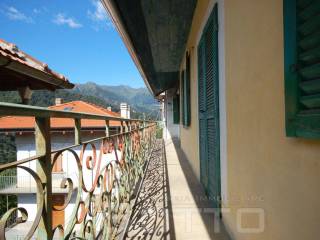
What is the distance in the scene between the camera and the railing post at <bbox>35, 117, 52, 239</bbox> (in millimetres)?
777

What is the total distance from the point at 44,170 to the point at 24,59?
7.27ft

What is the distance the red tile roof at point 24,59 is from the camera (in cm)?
225

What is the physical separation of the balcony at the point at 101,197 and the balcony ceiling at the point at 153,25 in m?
1.69

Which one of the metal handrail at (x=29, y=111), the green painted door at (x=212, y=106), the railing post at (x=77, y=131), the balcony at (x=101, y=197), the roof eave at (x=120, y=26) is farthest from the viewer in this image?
the roof eave at (x=120, y=26)

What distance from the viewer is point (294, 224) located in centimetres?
109

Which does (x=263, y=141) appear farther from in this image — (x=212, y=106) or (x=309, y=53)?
(x=212, y=106)

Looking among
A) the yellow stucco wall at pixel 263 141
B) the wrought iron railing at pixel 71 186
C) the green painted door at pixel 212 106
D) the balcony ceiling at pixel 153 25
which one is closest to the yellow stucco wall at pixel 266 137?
the yellow stucco wall at pixel 263 141

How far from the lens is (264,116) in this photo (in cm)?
138

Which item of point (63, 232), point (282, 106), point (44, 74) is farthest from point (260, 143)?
point (44, 74)

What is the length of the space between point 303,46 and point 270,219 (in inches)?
38.4

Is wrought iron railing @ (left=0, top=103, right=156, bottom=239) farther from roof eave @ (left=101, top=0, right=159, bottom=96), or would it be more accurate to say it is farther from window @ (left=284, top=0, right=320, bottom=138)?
roof eave @ (left=101, top=0, right=159, bottom=96)

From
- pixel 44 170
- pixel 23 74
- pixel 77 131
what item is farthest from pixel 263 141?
pixel 23 74

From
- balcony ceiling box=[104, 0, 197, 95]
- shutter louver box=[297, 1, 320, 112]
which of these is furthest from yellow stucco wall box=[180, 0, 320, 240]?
balcony ceiling box=[104, 0, 197, 95]

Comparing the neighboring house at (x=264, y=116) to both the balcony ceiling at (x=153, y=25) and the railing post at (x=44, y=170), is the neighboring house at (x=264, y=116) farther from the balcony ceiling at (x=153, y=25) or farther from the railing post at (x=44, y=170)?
the railing post at (x=44, y=170)
